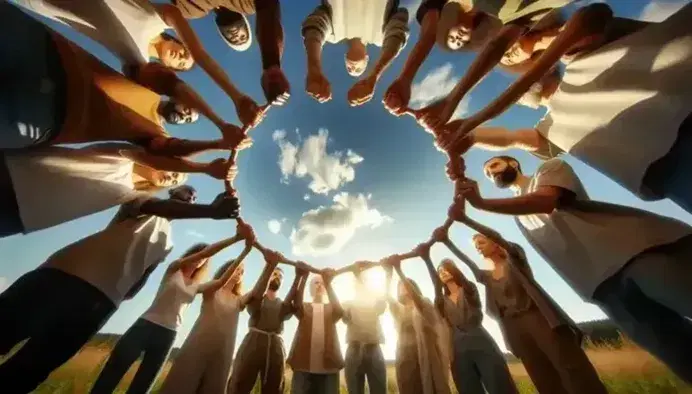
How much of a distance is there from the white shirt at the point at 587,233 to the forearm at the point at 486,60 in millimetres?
1355

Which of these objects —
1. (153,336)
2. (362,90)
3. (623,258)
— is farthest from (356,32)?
(153,336)

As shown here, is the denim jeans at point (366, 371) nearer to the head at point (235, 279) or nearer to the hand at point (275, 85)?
the head at point (235, 279)

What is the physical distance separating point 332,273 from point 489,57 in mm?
4359

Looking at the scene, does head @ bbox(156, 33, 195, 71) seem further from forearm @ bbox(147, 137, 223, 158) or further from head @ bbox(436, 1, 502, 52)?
head @ bbox(436, 1, 502, 52)

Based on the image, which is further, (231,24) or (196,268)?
(196,268)

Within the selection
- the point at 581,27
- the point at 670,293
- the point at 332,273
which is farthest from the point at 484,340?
the point at 581,27

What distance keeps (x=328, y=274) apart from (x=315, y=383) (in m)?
1.81

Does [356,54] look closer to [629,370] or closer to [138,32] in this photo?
[138,32]

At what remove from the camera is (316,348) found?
5688mm

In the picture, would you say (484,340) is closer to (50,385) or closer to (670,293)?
(670,293)

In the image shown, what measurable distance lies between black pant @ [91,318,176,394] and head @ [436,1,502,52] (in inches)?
183

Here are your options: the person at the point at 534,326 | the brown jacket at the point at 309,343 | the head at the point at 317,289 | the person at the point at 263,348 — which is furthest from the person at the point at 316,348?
the person at the point at 534,326

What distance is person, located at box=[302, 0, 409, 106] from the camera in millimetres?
3748

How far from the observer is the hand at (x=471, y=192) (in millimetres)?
4430
